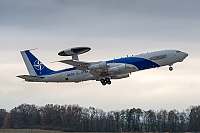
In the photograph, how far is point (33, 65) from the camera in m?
95.6

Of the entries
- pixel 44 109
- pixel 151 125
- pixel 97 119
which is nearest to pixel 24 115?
pixel 44 109

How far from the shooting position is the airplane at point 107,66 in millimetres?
82562

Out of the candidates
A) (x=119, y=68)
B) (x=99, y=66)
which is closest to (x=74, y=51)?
(x=99, y=66)

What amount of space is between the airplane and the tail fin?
2.61 m

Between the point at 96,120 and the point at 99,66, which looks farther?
the point at 96,120

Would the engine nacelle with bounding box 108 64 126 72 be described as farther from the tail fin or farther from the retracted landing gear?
the tail fin

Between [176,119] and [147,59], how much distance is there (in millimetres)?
91919

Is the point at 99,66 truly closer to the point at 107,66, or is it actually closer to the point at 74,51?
the point at 107,66

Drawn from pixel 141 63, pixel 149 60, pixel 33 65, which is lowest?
pixel 141 63

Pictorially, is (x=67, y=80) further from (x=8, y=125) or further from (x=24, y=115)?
(x=24, y=115)

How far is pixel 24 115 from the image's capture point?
15350 cm

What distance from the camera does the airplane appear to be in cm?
8256

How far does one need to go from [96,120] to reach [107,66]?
92212 millimetres

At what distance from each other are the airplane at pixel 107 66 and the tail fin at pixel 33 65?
261 cm
